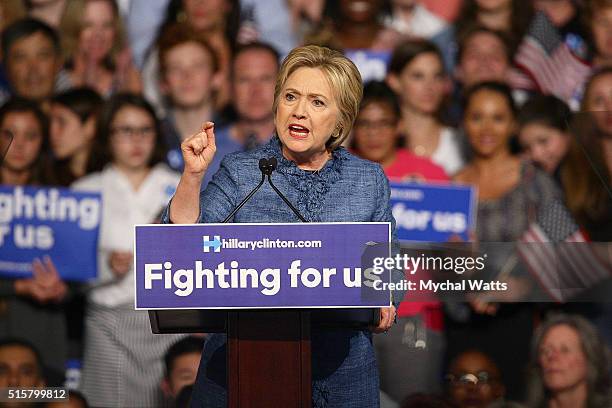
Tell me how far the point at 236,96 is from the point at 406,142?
2.71 ft

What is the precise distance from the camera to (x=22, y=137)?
4754 millimetres

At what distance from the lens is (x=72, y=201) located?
4.71 m

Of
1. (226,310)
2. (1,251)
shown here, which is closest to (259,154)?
(226,310)

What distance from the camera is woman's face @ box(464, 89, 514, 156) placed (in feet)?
15.0

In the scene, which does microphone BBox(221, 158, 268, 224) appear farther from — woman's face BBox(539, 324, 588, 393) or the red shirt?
woman's face BBox(539, 324, 588, 393)

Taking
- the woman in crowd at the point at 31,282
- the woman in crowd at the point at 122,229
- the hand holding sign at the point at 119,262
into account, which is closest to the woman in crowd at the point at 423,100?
the woman in crowd at the point at 122,229

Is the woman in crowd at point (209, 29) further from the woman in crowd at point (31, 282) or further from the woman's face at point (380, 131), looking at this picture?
the woman's face at point (380, 131)

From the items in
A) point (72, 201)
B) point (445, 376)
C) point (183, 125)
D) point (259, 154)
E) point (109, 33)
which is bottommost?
point (445, 376)

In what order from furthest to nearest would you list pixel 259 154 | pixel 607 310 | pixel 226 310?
pixel 607 310 < pixel 259 154 < pixel 226 310

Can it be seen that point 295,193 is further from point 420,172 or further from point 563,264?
point 420,172

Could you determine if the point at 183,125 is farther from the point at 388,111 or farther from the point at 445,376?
the point at 445,376

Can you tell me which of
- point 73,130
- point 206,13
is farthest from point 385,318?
point 73,130

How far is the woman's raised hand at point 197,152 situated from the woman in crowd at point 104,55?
2572 mm

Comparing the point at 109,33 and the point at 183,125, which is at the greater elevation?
the point at 109,33
